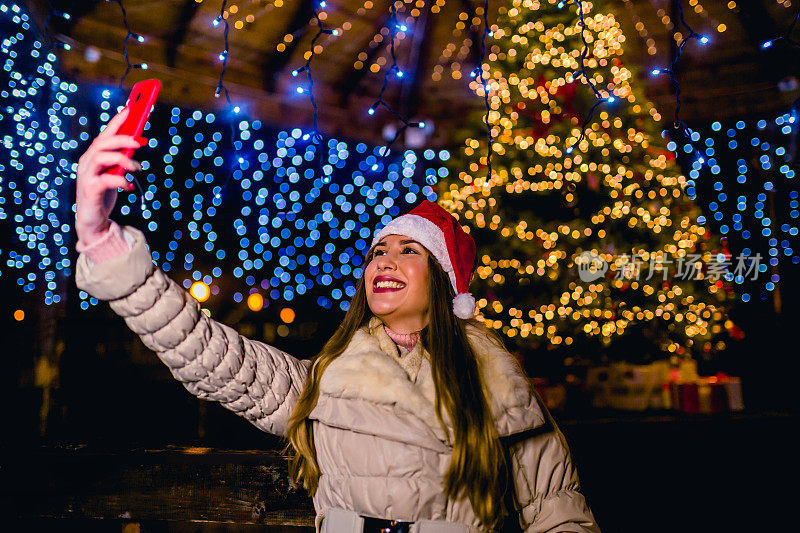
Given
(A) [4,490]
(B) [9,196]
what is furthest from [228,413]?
(A) [4,490]

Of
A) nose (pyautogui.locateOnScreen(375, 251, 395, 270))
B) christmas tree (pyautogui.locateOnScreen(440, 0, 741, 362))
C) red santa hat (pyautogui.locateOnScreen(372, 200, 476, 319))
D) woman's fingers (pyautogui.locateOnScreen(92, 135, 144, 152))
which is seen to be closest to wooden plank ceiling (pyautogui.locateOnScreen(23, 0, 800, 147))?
christmas tree (pyautogui.locateOnScreen(440, 0, 741, 362))

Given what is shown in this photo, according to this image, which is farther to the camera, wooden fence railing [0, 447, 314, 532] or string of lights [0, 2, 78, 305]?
string of lights [0, 2, 78, 305]

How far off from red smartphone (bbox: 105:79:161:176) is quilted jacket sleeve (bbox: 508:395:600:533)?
1141 millimetres

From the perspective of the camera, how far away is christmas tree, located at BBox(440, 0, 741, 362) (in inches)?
141

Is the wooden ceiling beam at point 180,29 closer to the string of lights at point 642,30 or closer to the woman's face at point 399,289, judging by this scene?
the string of lights at point 642,30

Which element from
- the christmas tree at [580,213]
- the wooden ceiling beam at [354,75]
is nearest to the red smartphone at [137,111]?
the christmas tree at [580,213]

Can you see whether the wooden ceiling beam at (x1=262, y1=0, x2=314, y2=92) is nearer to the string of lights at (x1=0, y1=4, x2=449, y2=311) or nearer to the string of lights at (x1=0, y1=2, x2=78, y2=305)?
the string of lights at (x1=0, y1=4, x2=449, y2=311)

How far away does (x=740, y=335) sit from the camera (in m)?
5.68

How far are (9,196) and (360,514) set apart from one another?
11.5 feet

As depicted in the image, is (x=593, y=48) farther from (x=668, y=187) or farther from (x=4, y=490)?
(x=4, y=490)

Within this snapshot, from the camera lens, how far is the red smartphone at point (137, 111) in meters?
1.08

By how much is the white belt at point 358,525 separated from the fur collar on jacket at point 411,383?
0.21 metres

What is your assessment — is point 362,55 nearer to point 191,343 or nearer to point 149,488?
point 149,488

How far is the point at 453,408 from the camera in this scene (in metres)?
1.34
